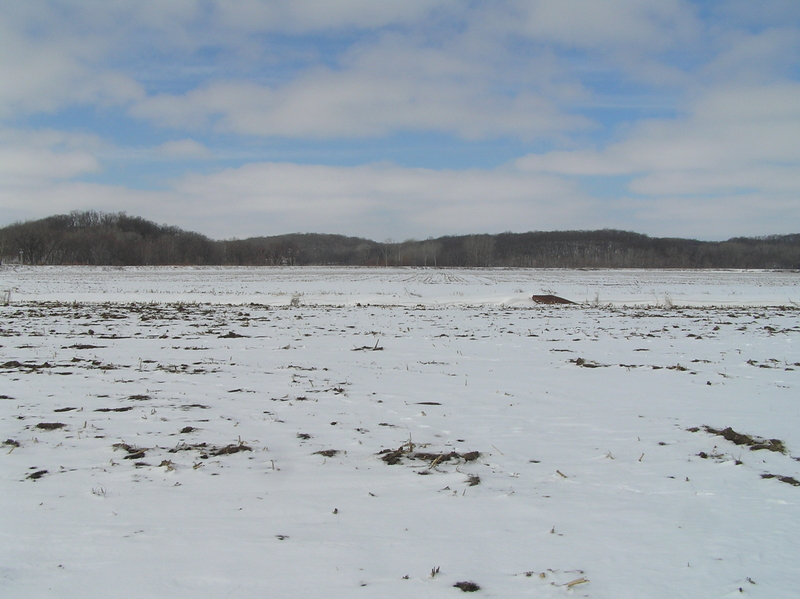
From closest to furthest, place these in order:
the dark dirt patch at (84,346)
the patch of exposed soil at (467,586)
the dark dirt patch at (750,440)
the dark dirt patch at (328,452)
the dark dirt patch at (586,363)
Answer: the patch of exposed soil at (467,586) → the dark dirt patch at (328,452) → the dark dirt patch at (750,440) → the dark dirt patch at (586,363) → the dark dirt patch at (84,346)

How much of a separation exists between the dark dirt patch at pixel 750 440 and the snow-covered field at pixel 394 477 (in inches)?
1.3

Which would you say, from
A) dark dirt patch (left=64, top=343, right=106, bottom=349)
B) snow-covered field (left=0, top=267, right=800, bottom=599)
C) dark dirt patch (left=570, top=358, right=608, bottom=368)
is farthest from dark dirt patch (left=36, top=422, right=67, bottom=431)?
dark dirt patch (left=570, top=358, right=608, bottom=368)

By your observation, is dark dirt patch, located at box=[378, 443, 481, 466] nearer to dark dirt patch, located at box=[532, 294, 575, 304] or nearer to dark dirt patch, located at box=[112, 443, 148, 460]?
dark dirt patch, located at box=[112, 443, 148, 460]

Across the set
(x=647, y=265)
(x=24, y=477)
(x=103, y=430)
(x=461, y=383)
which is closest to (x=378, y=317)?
(x=461, y=383)

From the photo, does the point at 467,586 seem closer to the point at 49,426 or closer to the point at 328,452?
the point at 328,452

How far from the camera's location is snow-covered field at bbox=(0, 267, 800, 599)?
294cm

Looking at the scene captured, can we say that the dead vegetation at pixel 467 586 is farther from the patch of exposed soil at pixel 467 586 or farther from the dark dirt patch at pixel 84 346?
the dark dirt patch at pixel 84 346

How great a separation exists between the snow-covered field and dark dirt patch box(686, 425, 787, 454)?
3 cm

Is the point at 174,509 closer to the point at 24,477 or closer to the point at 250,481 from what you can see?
the point at 250,481

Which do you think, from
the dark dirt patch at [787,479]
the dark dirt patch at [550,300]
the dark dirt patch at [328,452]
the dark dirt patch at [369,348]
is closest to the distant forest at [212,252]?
the dark dirt patch at [550,300]

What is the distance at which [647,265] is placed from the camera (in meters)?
171

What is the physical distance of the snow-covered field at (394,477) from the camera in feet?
9.64

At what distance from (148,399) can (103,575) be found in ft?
A: 13.5

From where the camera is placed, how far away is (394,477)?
4.40 metres
